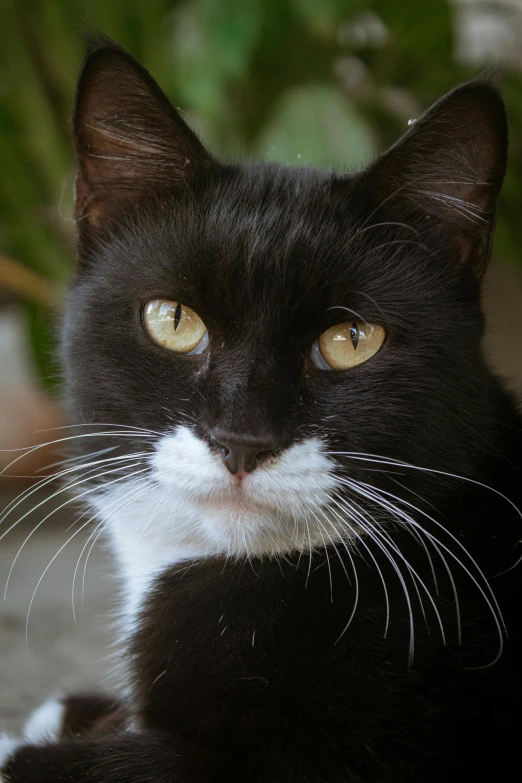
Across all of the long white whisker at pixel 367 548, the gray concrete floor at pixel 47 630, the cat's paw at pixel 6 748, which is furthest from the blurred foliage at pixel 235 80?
the cat's paw at pixel 6 748

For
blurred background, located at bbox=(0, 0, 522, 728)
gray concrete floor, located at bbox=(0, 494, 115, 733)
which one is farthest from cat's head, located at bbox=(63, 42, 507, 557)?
blurred background, located at bbox=(0, 0, 522, 728)

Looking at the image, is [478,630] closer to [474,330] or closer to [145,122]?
[474,330]

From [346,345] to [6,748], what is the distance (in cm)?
60

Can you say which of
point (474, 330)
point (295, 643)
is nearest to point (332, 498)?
point (295, 643)

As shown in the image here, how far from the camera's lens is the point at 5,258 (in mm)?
2496

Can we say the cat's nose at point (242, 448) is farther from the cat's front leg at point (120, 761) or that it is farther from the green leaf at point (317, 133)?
the green leaf at point (317, 133)

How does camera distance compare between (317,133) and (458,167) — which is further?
(317,133)

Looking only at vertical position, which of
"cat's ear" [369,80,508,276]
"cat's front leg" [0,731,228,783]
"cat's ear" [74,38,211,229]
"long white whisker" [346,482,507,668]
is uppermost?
"cat's ear" [74,38,211,229]

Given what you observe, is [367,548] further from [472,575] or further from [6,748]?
[6,748]

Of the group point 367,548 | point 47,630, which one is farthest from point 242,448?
point 47,630

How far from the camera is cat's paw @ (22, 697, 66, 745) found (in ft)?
3.69

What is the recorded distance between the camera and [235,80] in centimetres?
228

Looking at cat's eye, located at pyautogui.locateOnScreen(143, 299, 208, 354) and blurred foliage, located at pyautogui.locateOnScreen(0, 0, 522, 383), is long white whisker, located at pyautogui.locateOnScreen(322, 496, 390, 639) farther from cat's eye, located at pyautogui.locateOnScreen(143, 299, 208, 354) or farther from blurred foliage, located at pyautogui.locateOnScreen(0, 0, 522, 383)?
blurred foliage, located at pyautogui.locateOnScreen(0, 0, 522, 383)

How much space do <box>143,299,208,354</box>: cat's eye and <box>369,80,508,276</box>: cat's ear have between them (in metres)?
0.29
